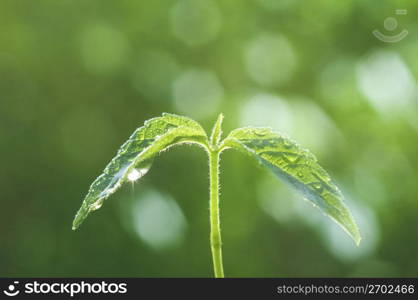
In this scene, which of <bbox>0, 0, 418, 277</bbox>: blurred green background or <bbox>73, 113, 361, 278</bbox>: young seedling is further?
<bbox>0, 0, 418, 277</bbox>: blurred green background

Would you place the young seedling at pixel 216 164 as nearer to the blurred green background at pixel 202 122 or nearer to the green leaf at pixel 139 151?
the green leaf at pixel 139 151

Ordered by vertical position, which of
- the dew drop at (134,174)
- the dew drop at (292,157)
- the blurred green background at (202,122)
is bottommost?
the dew drop at (292,157)

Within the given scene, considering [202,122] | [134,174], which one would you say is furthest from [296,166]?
[202,122]

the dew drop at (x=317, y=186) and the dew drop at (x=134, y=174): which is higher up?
the dew drop at (x=134, y=174)

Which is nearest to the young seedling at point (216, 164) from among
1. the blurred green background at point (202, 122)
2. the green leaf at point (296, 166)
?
the green leaf at point (296, 166)

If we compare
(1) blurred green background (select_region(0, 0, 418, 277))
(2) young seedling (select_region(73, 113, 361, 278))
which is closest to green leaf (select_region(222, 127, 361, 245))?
(2) young seedling (select_region(73, 113, 361, 278))

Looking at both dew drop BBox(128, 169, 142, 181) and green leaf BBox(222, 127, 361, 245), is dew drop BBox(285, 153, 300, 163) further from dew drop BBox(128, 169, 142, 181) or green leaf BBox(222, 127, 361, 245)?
dew drop BBox(128, 169, 142, 181)

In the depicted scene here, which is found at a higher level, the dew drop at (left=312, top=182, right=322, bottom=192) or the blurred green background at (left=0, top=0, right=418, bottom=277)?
the blurred green background at (left=0, top=0, right=418, bottom=277)

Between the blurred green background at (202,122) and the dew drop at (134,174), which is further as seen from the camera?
the blurred green background at (202,122)
